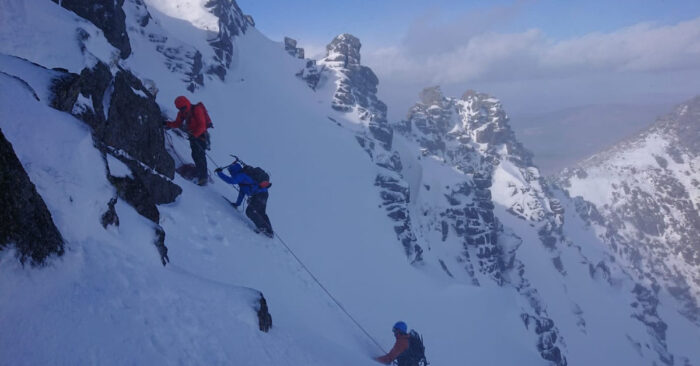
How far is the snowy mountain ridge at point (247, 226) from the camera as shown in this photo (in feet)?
14.8

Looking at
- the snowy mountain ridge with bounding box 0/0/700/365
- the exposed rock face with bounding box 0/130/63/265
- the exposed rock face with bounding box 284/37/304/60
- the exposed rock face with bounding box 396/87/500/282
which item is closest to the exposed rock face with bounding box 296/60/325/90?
the snowy mountain ridge with bounding box 0/0/700/365

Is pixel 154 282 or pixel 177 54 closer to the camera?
pixel 154 282

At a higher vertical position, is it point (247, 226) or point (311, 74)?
point (311, 74)

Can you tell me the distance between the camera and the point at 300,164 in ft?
136

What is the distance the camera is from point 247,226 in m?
12.3

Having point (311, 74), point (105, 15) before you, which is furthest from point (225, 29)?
point (105, 15)

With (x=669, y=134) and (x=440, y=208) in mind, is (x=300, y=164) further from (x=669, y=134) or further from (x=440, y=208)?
(x=669, y=134)

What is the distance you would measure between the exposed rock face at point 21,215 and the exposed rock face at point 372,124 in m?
39.7

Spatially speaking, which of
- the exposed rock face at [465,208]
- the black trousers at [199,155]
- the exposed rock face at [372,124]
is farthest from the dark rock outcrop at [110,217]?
the exposed rock face at [465,208]

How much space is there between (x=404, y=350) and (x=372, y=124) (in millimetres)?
55507

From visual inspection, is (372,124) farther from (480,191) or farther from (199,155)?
(199,155)

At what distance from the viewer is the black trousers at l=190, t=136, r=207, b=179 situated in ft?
39.5

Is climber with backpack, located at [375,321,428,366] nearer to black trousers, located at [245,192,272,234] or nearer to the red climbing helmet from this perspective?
black trousers, located at [245,192,272,234]

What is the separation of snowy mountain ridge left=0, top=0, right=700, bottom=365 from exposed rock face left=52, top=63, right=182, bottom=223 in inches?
2.3
